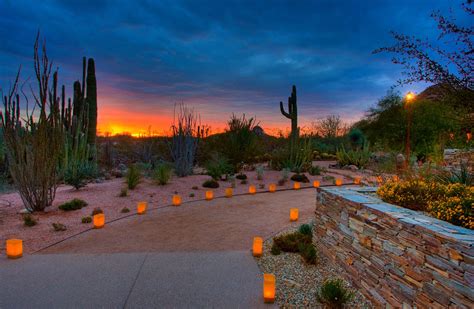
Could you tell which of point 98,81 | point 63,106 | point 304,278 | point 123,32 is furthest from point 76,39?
point 304,278

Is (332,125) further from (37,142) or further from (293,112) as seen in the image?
(37,142)

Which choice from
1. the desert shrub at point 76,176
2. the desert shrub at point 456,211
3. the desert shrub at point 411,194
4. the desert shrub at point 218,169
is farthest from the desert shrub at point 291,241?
the desert shrub at point 76,176

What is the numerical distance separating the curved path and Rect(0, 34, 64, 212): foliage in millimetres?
1736

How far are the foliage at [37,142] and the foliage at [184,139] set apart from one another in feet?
15.0

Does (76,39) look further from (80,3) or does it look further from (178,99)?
(178,99)

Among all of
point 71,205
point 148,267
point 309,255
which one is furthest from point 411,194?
point 71,205

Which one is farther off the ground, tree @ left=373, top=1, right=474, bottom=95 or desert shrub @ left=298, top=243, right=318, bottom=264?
tree @ left=373, top=1, right=474, bottom=95

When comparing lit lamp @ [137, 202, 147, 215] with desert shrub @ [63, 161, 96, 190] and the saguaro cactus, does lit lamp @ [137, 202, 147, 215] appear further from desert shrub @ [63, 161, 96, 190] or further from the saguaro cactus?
the saguaro cactus

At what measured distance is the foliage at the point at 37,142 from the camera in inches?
220

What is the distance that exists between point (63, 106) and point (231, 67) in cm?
600

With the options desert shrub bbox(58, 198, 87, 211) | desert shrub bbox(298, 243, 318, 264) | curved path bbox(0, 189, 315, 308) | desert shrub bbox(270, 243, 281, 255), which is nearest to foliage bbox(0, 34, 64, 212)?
desert shrub bbox(58, 198, 87, 211)

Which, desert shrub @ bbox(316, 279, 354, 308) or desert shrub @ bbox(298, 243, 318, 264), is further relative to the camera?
desert shrub @ bbox(298, 243, 318, 264)

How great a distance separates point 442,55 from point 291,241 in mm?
3080

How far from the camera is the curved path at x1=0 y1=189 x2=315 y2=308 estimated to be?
9.36ft
